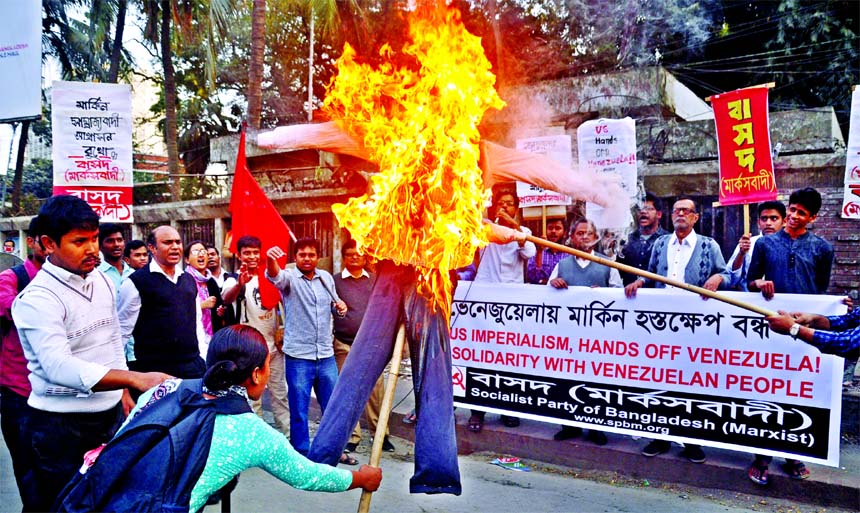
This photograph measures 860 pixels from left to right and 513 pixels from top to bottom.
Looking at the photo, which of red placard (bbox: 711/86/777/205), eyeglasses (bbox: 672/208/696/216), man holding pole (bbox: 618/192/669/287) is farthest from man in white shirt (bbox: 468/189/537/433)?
red placard (bbox: 711/86/777/205)

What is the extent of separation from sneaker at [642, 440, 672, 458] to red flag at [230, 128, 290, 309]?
359 cm

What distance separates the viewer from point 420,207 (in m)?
3.33

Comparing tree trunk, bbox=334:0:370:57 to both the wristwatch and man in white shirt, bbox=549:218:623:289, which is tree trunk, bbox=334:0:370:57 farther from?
the wristwatch

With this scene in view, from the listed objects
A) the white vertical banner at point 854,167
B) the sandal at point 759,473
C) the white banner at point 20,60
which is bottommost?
the sandal at point 759,473

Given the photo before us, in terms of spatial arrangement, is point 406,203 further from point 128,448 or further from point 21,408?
point 21,408

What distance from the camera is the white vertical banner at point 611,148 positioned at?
8.29 m

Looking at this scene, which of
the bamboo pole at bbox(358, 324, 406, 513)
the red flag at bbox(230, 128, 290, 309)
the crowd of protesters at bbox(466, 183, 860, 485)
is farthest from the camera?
the red flag at bbox(230, 128, 290, 309)

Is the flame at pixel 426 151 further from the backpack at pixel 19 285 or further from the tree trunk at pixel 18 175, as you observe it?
the tree trunk at pixel 18 175

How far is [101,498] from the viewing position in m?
2.15

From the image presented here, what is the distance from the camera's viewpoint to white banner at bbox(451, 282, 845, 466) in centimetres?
477

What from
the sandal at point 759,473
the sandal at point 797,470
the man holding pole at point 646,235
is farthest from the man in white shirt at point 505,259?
the sandal at point 797,470

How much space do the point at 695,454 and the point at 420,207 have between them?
335 centimetres

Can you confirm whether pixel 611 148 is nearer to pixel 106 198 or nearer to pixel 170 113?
pixel 106 198

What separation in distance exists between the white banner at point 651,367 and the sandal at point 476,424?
16 cm
